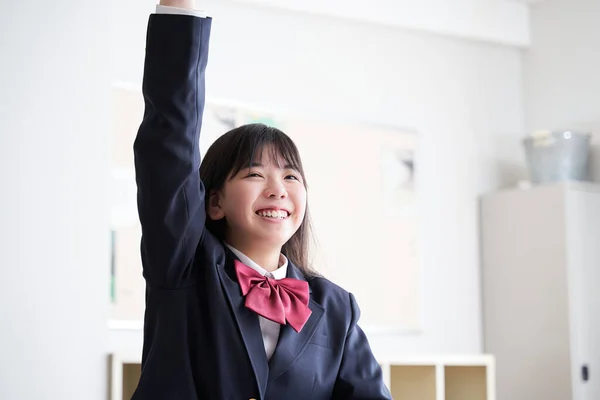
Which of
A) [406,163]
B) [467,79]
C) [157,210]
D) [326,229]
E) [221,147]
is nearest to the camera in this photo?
[157,210]

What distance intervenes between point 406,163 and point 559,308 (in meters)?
0.94

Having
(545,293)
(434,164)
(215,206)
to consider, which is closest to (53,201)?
(215,206)

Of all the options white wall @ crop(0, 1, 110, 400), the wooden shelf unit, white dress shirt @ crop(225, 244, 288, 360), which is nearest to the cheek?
white dress shirt @ crop(225, 244, 288, 360)

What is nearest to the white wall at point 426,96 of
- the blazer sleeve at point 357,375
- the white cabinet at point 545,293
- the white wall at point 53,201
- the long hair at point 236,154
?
the white cabinet at point 545,293

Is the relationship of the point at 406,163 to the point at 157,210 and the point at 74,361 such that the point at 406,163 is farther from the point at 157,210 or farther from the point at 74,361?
the point at 157,210

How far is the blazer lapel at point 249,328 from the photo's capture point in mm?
1216

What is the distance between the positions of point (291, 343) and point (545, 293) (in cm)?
283

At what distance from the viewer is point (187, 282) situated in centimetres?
125

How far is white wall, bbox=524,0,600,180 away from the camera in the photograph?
4148mm

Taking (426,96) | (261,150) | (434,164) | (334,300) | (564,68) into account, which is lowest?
(334,300)

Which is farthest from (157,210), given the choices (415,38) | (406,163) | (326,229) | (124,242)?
(415,38)

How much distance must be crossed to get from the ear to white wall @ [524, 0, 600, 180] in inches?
123

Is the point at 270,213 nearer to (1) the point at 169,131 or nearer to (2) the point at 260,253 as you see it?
(2) the point at 260,253

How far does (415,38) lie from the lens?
4.20 meters
